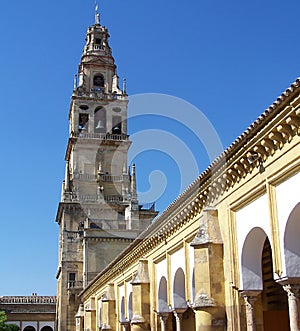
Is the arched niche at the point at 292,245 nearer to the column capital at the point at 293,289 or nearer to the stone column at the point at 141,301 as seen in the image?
the column capital at the point at 293,289

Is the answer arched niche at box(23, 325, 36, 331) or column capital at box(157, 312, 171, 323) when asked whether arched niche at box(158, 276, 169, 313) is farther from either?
arched niche at box(23, 325, 36, 331)

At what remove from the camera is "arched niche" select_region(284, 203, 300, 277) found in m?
11.1

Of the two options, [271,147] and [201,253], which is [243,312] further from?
[271,147]

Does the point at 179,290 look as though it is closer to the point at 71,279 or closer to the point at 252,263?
the point at 252,263

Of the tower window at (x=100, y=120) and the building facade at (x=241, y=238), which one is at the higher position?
the tower window at (x=100, y=120)

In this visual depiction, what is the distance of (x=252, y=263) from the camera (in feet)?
43.7

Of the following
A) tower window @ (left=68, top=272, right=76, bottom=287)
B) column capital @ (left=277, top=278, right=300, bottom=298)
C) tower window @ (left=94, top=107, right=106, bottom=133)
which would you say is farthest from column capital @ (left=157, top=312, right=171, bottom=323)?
tower window @ (left=94, top=107, right=106, bottom=133)

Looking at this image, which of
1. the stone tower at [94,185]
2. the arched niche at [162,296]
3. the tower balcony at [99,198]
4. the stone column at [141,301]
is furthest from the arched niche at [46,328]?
the arched niche at [162,296]

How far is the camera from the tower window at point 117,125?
5719 centimetres

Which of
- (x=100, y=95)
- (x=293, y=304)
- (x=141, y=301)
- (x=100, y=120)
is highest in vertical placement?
(x=100, y=95)

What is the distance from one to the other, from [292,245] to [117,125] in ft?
154

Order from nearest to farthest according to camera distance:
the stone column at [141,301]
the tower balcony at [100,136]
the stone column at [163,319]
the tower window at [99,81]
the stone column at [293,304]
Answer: the stone column at [293,304] → the stone column at [163,319] → the stone column at [141,301] → the tower balcony at [100,136] → the tower window at [99,81]

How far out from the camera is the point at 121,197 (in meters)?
54.2

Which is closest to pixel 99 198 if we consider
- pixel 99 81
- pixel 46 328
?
pixel 99 81
